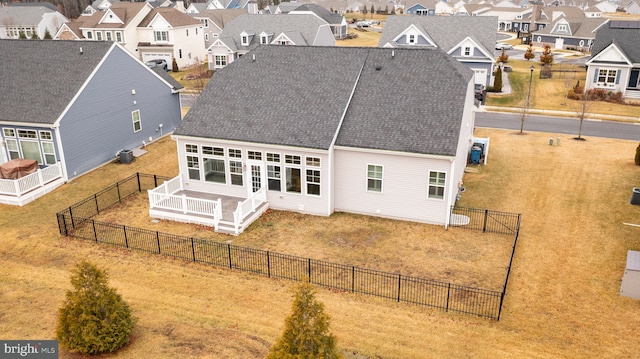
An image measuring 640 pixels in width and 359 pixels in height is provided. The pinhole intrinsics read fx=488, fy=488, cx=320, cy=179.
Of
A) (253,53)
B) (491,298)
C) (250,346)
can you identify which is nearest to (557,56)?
(253,53)

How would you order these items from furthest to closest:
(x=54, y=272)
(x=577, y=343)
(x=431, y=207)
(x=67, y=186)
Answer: (x=67, y=186)
(x=431, y=207)
(x=54, y=272)
(x=577, y=343)

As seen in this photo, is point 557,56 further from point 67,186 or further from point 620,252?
point 67,186

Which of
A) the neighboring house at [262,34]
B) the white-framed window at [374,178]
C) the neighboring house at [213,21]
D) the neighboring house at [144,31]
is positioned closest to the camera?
the white-framed window at [374,178]

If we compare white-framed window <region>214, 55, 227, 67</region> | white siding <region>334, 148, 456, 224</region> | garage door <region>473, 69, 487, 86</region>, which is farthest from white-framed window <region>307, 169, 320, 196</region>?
white-framed window <region>214, 55, 227, 67</region>

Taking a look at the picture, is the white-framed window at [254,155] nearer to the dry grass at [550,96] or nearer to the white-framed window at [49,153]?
the white-framed window at [49,153]

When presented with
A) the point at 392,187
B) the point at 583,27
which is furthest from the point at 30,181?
the point at 583,27

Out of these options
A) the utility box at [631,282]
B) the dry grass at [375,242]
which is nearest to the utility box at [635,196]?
the dry grass at [375,242]
